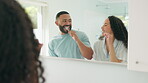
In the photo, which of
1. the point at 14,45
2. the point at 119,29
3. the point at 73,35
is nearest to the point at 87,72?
the point at 73,35

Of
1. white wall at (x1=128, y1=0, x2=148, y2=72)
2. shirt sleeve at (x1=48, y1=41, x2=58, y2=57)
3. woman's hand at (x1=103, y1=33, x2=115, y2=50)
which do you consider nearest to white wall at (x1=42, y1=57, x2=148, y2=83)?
shirt sleeve at (x1=48, y1=41, x2=58, y2=57)

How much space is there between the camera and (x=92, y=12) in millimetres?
1741

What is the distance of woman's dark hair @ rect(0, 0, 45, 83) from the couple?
4.24ft

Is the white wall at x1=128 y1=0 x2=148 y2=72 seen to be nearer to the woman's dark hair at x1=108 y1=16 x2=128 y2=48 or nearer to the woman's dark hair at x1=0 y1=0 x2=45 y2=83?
the woman's dark hair at x1=108 y1=16 x2=128 y2=48

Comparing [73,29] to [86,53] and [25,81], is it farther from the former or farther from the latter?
[25,81]

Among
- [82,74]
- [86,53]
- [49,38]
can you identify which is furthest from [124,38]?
[49,38]

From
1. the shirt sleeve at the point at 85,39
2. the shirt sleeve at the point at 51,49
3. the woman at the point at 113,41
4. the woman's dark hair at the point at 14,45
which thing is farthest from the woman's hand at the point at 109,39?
Answer: the woman's dark hair at the point at 14,45

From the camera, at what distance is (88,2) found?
177 centimetres

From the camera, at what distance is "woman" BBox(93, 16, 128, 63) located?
164 centimetres

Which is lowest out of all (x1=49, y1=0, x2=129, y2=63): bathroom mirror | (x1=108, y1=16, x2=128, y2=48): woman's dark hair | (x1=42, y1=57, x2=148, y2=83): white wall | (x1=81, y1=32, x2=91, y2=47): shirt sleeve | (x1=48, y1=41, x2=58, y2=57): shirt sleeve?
(x1=42, y1=57, x2=148, y2=83): white wall

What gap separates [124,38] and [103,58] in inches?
10.0

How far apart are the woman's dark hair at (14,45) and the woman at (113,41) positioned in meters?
1.29

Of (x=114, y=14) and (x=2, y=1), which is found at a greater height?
(x=114, y=14)

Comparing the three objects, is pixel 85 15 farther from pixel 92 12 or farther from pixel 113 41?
pixel 113 41
